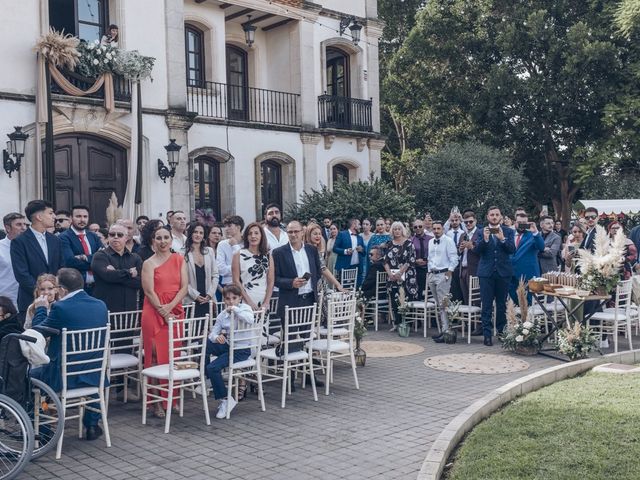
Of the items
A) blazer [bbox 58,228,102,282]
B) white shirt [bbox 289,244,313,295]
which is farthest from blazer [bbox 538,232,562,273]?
blazer [bbox 58,228,102,282]

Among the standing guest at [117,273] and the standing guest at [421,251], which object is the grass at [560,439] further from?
the standing guest at [421,251]

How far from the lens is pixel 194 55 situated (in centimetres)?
1934

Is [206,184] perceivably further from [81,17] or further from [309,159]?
[81,17]

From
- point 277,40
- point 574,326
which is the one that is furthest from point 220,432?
point 277,40

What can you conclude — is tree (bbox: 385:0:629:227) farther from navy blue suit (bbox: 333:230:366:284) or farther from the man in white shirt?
the man in white shirt

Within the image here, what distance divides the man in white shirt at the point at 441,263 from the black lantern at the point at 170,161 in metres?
7.44

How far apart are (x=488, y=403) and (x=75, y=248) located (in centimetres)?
522

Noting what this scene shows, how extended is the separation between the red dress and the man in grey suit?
7.42m

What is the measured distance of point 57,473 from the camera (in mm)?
5652

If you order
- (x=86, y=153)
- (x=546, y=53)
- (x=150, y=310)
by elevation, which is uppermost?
(x=546, y=53)

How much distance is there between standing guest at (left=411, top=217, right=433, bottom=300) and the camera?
41.1 feet

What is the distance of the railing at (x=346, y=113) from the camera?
21.6 m

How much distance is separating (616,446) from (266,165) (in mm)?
15742

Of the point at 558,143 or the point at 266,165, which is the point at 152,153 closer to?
the point at 266,165
